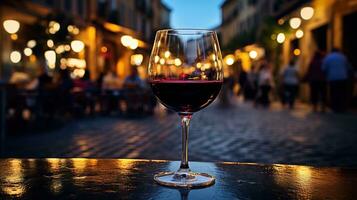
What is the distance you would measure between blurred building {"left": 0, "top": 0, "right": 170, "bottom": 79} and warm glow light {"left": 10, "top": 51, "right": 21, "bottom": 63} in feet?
0.14

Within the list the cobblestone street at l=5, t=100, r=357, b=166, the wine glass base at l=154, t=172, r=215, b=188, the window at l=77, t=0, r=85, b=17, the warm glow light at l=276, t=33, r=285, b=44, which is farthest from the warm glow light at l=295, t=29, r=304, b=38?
the wine glass base at l=154, t=172, r=215, b=188

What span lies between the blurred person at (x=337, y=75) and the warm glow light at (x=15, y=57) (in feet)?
32.7

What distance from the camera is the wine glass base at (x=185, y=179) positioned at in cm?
136

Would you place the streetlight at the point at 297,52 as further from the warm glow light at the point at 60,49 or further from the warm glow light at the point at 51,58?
the warm glow light at the point at 60,49

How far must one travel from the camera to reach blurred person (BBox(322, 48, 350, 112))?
15.3 meters

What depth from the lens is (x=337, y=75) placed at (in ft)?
50.1

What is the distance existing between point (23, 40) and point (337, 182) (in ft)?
65.2

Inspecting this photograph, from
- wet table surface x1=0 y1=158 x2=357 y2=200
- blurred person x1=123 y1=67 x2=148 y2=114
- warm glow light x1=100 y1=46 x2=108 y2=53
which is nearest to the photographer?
wet table surface x1=0 y1=158 x2=357 y2=200

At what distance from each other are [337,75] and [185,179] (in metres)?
14.5

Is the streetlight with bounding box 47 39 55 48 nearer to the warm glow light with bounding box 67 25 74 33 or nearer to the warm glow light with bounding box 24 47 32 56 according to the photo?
the warm glow light with bounding box 67 25 74 33

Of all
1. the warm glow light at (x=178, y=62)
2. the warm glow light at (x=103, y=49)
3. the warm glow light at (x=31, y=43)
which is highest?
the warm glow light at (x=103, y=49)

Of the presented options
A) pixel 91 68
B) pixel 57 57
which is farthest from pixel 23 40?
pixel 91 68

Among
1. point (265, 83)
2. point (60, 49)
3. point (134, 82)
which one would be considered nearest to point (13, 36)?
point (60, 49)

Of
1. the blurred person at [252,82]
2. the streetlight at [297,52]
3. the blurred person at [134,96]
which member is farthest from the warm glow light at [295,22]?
the blurred person at [134,96]
